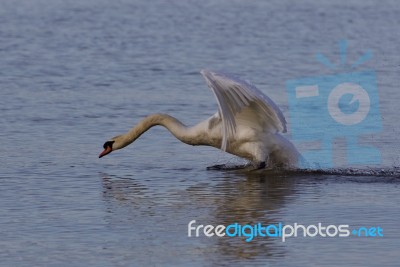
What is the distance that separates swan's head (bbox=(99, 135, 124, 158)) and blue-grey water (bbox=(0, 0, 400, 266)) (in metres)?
0.16

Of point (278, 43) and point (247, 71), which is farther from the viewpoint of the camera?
point (278, 43)

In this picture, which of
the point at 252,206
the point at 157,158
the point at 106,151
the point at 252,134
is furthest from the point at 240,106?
the point at 106,151

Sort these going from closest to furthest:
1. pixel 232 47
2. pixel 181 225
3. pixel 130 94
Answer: pixel 181 225 → pixel 130 94 → pixel 232 47

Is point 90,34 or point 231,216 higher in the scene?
point 90,34

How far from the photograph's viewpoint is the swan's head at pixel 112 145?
13.4 meters

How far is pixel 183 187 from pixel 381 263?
3577 mm

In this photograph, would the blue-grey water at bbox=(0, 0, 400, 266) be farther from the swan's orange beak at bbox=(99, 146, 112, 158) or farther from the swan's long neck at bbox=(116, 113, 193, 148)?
the swan's long neck at bbox=(116, 113, 193, 148)

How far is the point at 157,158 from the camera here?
13695mm

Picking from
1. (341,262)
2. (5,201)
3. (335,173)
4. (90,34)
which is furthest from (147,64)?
(341,262)

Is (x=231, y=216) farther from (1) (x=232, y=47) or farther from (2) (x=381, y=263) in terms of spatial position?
(1) (x=232, y=47)

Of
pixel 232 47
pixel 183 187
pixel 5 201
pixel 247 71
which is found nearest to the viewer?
pixel 5 201

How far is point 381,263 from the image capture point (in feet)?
29.6

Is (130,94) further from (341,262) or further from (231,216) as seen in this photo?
(341,262)

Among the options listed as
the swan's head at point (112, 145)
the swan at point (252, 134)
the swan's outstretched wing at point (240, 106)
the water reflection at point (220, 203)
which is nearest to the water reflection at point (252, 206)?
the water reflection at point (220, 203)
